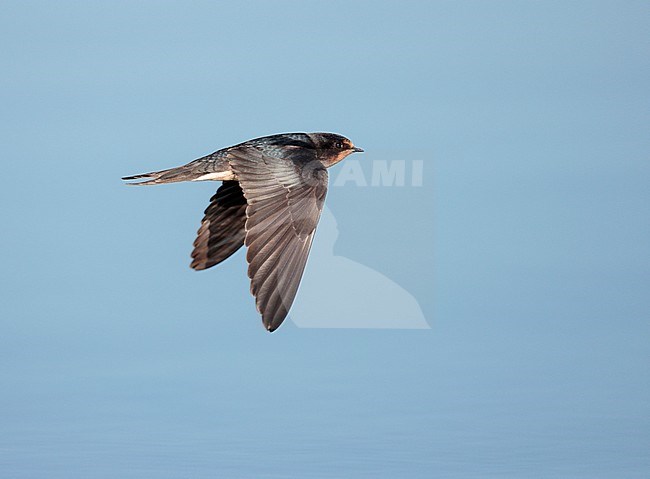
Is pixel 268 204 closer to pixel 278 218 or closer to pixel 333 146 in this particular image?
pixel 278 218

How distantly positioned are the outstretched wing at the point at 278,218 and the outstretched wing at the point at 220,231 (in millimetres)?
446

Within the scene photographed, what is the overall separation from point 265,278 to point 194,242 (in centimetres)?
128

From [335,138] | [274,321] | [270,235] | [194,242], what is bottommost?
[274,321]

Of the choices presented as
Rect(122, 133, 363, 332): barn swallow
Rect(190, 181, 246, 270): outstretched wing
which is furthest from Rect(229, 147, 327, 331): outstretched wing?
Rect(190, 181, 246, 270): outstretched wing

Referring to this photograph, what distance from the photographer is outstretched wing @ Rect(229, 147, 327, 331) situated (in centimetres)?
676

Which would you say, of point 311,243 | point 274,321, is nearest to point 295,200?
point 311,243

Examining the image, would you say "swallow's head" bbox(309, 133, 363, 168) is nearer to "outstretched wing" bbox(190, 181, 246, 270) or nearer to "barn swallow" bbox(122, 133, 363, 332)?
"barn swallow" bbox(122, 133, 363, 332)

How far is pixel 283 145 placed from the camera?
7719 mm

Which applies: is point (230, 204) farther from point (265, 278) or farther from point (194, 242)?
point (265, 278)

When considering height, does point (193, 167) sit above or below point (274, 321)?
above

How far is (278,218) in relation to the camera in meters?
7.04

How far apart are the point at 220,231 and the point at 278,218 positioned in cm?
97

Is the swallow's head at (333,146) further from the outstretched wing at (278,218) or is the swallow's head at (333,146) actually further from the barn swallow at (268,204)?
the outstretched wing at (278,218)

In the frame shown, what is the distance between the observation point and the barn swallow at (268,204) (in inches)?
268
